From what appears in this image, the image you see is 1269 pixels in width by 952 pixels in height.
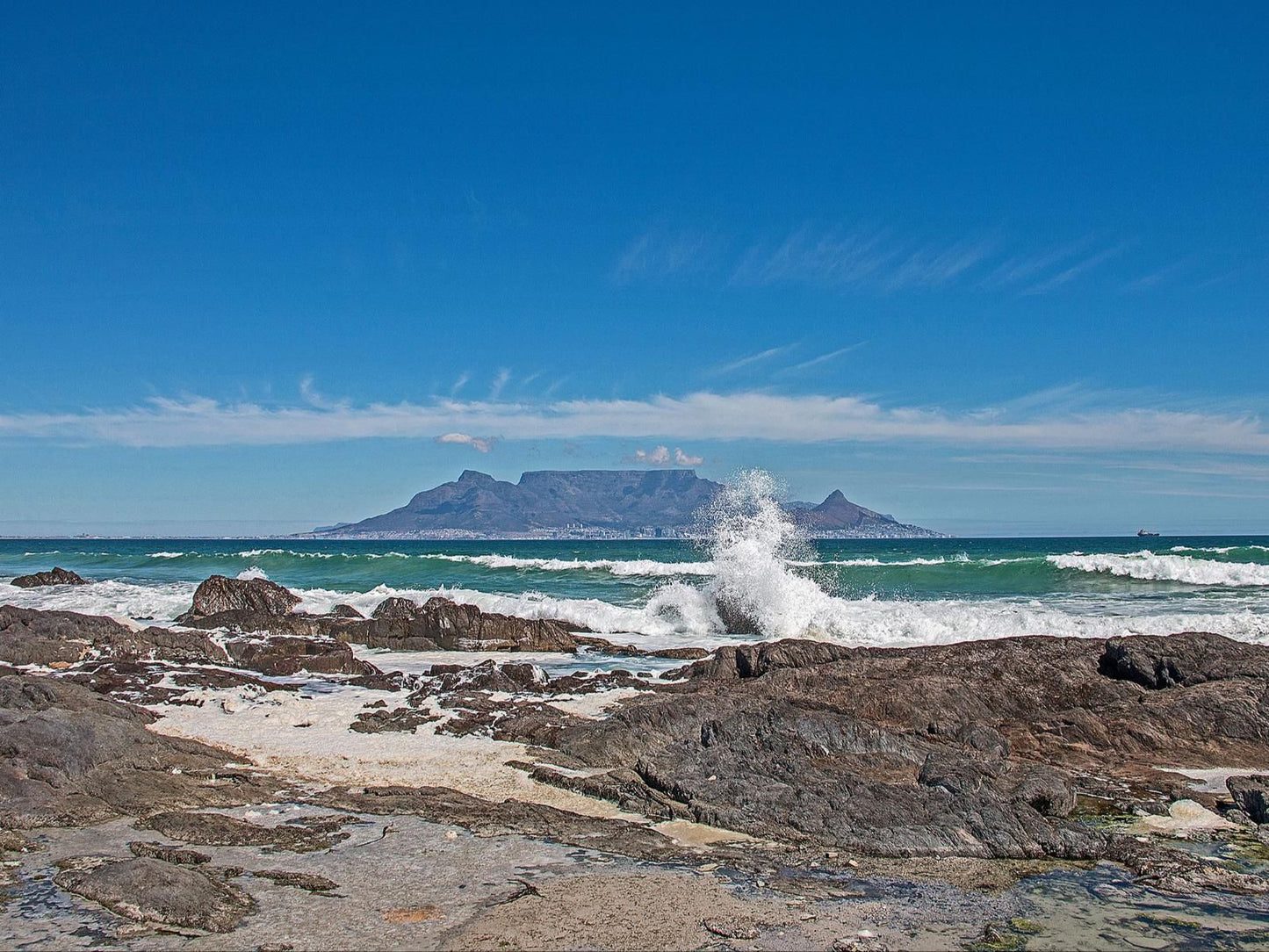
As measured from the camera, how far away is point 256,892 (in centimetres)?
507

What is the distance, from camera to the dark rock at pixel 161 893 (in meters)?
4.66

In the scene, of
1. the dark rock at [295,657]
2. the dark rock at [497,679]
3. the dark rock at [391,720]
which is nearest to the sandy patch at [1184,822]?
the dark rock at [391,720]

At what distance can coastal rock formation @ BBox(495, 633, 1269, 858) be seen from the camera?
6.25 meters

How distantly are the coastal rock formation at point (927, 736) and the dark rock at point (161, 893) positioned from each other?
2958 millimetres

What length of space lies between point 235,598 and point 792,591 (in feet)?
40.8

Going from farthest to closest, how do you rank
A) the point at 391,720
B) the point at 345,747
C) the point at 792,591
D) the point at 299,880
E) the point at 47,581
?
the point at 47,581, the point at 792,591, the point at 391,720, the point at 345,747, the point at 299,880

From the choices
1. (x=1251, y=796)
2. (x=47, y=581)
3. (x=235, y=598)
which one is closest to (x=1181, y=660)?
(x=1251, y=796)

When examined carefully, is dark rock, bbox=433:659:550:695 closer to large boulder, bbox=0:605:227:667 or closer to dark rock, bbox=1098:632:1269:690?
large boulder, bbox=0:605:227:667

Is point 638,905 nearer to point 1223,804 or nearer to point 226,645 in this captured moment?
point 1223,804

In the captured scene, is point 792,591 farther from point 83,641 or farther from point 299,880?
point 299,880

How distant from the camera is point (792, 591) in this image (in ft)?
66.9

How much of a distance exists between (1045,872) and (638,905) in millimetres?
2571

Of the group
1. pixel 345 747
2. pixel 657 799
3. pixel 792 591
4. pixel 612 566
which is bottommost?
pixel 612 566

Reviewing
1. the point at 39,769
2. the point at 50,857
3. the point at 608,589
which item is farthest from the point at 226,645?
the point at 608,589
